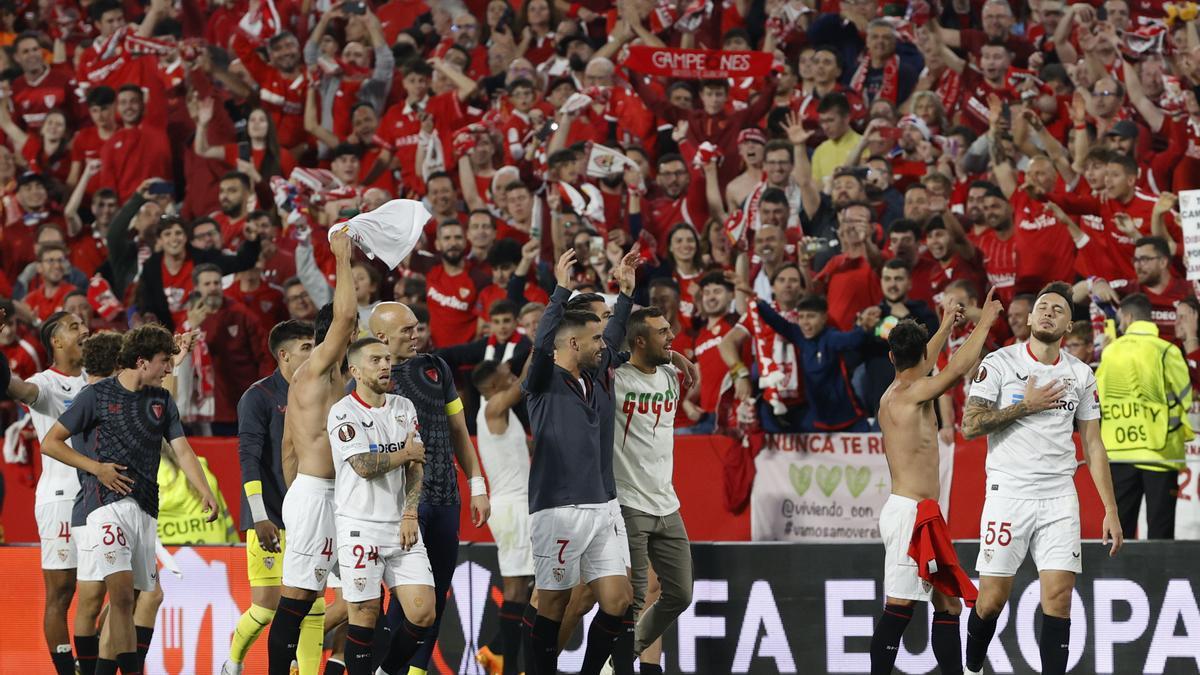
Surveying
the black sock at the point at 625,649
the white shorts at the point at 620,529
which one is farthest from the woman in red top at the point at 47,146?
the black sock at the point at 625,649

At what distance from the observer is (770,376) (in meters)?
13.5

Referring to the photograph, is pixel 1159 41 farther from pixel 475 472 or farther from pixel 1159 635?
pixel 475 472

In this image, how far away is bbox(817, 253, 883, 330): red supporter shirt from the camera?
544 inches

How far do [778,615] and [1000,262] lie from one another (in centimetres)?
414

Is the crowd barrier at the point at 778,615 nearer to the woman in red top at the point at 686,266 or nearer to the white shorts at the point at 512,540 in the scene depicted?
the white shorts at the point at 512,540

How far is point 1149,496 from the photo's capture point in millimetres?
11969

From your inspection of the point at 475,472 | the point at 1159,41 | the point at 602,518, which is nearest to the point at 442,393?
the point at 475,472

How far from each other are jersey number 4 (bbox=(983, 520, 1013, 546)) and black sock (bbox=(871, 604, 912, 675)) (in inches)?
24.8

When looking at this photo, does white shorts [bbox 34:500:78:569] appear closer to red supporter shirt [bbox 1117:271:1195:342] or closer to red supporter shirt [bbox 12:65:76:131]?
red supporter shirt [bbox 1117:271:1195:342]

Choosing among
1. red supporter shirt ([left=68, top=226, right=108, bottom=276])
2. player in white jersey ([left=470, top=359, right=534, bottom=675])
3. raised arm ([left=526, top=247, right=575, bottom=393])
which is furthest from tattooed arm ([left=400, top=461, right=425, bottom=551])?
red supporter shirt ([left=68, top=226, right=108, bottom=276])

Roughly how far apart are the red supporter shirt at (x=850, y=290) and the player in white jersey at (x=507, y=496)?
9.32 ft

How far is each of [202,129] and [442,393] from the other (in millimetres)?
9830

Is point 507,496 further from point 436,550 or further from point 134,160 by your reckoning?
point 134,160

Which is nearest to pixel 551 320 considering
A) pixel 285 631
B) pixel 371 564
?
pixel 371 564
